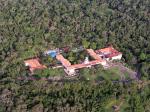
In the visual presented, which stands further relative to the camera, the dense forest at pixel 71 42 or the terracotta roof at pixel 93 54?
the terracotta roof at pixel 93 54

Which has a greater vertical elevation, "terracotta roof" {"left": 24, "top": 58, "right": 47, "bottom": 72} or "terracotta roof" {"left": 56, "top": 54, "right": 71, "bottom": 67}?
"terracotta roof" {"left": 24, "top": 58, "right": 47, "bottom": 72}

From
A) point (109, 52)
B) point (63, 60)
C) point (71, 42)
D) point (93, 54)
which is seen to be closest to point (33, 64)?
point (63, 60)

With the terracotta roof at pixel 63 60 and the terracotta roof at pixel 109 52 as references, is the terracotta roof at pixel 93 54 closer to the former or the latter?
the terracotta roof at pixel 109 52

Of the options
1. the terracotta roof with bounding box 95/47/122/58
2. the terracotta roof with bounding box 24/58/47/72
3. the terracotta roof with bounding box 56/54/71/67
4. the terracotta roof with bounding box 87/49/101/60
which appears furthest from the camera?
the terracotta roof with bounding box 95/47/122/58

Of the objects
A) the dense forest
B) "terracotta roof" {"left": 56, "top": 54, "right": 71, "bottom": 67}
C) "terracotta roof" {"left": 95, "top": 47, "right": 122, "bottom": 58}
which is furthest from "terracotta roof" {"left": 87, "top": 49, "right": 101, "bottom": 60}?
"terracotta roof" {"left": 56, "top": 54, "right": 71, "bottom": 67}

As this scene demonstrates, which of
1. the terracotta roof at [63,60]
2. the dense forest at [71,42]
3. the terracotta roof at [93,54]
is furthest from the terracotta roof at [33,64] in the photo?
the terracotta roof at [93,54]

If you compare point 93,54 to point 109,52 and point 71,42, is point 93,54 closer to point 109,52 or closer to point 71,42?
point 109,52

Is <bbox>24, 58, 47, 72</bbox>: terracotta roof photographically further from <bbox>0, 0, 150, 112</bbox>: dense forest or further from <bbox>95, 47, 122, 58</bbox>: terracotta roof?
<bbox>95, 47, 122, 58</bbox>: terracotta roof

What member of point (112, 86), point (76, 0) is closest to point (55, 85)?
point (112, 86)

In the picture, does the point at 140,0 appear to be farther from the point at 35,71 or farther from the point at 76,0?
the point at 35,71
